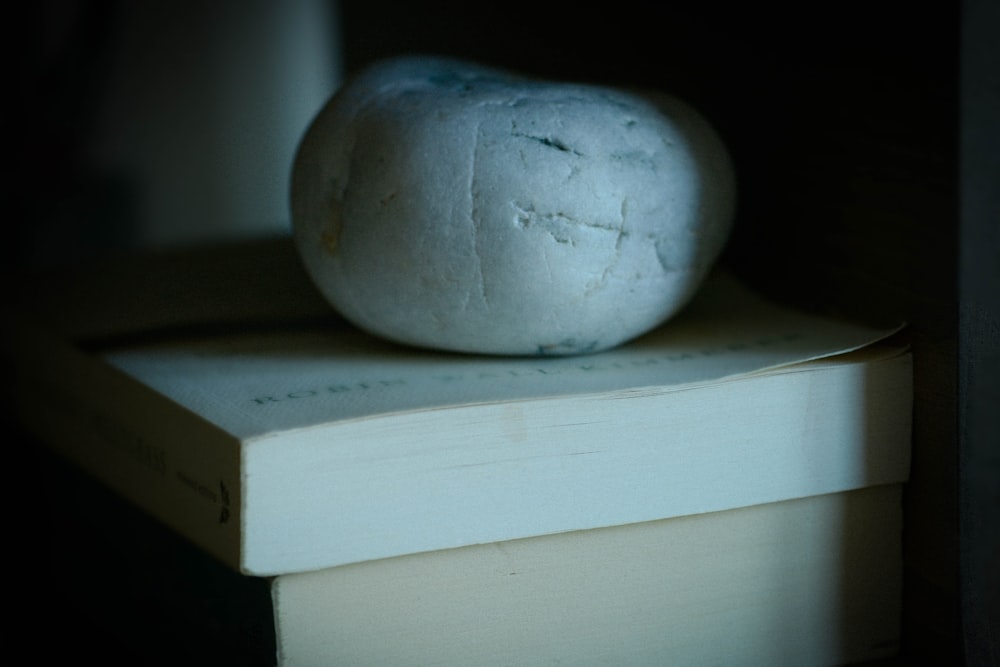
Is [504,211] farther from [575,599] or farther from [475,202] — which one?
[575,599]

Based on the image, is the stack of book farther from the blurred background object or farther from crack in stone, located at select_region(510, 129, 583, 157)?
the blurred background object

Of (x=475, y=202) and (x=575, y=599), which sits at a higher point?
(x=475, y=202)

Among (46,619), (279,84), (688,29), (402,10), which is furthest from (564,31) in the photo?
(279,84)

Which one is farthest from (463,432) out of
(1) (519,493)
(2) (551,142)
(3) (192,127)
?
(3) (192,127)

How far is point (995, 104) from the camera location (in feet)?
1.59

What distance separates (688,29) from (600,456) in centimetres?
32

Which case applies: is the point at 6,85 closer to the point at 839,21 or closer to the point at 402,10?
the point at 402,10

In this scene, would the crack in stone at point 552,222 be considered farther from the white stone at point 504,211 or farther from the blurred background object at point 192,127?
the blurred background object at point 192,127

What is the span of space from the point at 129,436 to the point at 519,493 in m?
0.21

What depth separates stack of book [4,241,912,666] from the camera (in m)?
0.46

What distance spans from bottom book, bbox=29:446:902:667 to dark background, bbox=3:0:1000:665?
0.13 ft

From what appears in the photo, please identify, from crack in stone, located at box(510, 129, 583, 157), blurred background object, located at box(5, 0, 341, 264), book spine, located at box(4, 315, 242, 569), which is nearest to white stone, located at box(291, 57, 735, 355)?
crack in stone, located at box(510, 129, 583, 157)

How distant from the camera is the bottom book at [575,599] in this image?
47cm

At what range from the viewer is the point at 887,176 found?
1.79 feet
